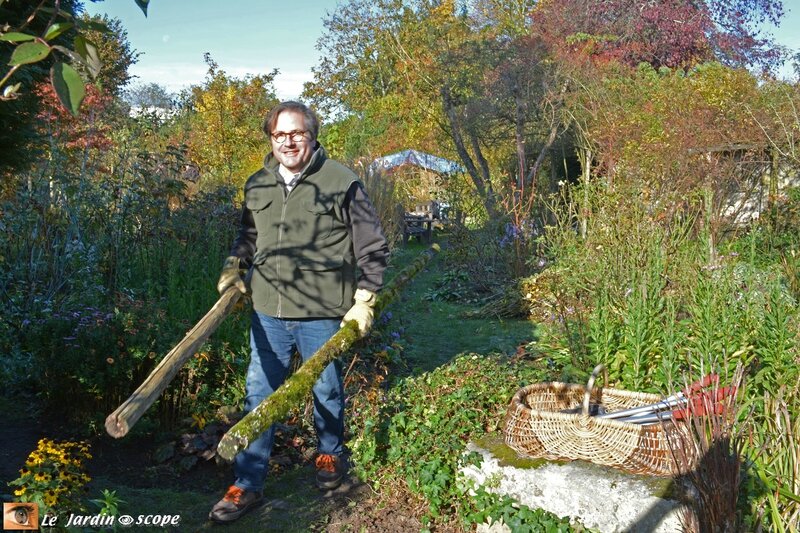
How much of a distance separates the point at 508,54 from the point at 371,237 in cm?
1254

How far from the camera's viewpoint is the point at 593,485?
10.6ft

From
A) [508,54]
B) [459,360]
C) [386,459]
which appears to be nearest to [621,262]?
[459,360]

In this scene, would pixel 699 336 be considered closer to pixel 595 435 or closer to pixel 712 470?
pixel 595 435

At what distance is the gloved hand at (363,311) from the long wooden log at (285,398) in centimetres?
3

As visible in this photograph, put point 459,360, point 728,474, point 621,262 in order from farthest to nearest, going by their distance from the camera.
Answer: point 621,262 < point 459,360 < point 728,474

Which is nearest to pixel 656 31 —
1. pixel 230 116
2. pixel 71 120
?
pixel 230 116

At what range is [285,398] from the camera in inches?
126

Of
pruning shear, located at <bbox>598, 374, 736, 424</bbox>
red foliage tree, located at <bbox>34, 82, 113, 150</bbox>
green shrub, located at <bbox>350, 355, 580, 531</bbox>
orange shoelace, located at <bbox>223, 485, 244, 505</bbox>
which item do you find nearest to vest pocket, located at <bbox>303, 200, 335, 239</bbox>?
green shrub, located at <bbox>350, 355, 580, 531</bbox>

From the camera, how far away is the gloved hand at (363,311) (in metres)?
3.69

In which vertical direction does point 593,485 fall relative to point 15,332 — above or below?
below

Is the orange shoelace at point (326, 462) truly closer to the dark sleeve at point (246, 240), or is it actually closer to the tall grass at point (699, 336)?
the dark sleeve at point (246, 240)

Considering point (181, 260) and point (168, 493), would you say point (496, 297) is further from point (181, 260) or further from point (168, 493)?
point (168, 493)

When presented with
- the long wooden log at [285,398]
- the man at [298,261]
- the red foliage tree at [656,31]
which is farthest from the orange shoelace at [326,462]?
the red foliage tree at [656,31]

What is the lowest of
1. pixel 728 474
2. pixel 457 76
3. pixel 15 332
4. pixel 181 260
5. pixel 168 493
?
pixel 168 493
